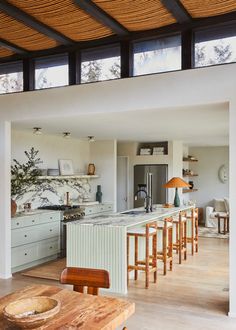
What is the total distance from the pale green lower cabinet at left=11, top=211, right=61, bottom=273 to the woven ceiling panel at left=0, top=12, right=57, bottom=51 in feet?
8.82

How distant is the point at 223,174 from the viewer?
458 inches

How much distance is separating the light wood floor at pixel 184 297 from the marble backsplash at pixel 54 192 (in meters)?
1.75

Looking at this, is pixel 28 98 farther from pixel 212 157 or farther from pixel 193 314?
pixel 212 157

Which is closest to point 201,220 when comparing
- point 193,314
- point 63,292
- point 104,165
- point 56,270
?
point 104,165

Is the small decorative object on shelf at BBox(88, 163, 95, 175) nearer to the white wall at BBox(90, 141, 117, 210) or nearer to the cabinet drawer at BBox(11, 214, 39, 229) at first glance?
the white wall at BBox(90, 141, 117, 210)

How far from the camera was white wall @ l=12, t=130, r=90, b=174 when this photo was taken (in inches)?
276

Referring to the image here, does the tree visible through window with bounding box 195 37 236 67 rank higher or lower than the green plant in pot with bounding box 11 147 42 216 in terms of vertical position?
higher

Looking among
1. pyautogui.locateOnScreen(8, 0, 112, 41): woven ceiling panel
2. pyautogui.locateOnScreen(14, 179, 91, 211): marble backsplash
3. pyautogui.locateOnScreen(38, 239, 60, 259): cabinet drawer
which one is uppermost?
pyautogui.locateOnScreen(8, 0, 112, 41): woven ceiling panel

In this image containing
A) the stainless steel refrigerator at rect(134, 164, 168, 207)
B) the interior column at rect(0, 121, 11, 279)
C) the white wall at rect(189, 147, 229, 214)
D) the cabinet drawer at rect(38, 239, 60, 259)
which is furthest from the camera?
the white wall at rect(189, 147, 229, 214)

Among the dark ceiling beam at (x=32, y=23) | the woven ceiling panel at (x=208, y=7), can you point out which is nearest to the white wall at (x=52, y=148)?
the dark ceiling beam at (x=32, y=23)

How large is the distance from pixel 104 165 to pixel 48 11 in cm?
511

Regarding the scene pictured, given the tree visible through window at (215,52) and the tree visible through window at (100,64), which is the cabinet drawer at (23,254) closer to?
the tree visible through window at (100,64)

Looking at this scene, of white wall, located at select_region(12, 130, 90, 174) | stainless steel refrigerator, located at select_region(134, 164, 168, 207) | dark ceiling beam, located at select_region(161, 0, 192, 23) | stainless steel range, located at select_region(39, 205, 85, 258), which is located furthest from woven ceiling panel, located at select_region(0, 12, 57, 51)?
stainless steel refrigerator, located at select_region(134, 164, 168, 207)

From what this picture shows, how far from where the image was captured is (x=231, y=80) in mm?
4129
